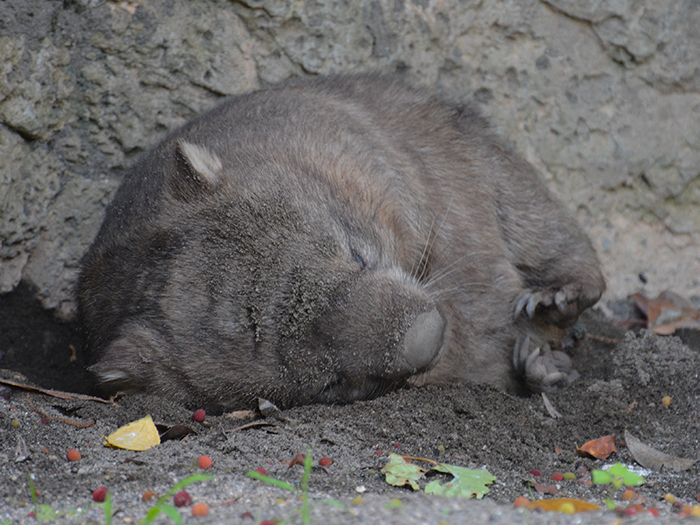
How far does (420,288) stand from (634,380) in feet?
3.45

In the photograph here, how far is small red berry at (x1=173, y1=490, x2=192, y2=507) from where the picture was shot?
187 cm

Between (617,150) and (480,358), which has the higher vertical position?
(617,150)

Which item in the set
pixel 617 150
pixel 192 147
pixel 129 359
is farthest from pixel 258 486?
pixel 617 150

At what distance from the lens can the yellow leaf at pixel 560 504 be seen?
1.94 metres

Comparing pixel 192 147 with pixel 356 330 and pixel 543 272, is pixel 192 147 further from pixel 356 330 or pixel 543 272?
pixel 543 272

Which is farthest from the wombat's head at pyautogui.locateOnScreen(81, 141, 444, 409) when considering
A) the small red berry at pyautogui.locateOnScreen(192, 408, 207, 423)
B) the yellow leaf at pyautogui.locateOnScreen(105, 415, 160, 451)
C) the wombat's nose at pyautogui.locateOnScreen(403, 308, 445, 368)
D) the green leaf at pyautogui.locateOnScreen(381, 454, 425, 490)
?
the green leaf at pyautogui.locateOnScreen(381, 454, 425, 490)

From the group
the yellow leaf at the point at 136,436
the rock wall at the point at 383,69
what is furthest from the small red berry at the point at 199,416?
the rock wall at the point at 383,69

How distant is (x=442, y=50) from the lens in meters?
4.43

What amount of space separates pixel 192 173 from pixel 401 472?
1.37 metres

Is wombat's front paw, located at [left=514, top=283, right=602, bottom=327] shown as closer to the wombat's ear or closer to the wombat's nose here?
the wombat's nose

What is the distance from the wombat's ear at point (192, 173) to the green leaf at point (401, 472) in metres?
1.25

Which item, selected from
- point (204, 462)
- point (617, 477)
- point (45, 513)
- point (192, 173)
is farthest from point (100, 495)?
point (617, 477)

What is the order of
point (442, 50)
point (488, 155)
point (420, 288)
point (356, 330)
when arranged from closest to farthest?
point (356, 330)
point (420, 288)
point (488, 155)
point (442, 50)

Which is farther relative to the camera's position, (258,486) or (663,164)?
(663,164)
